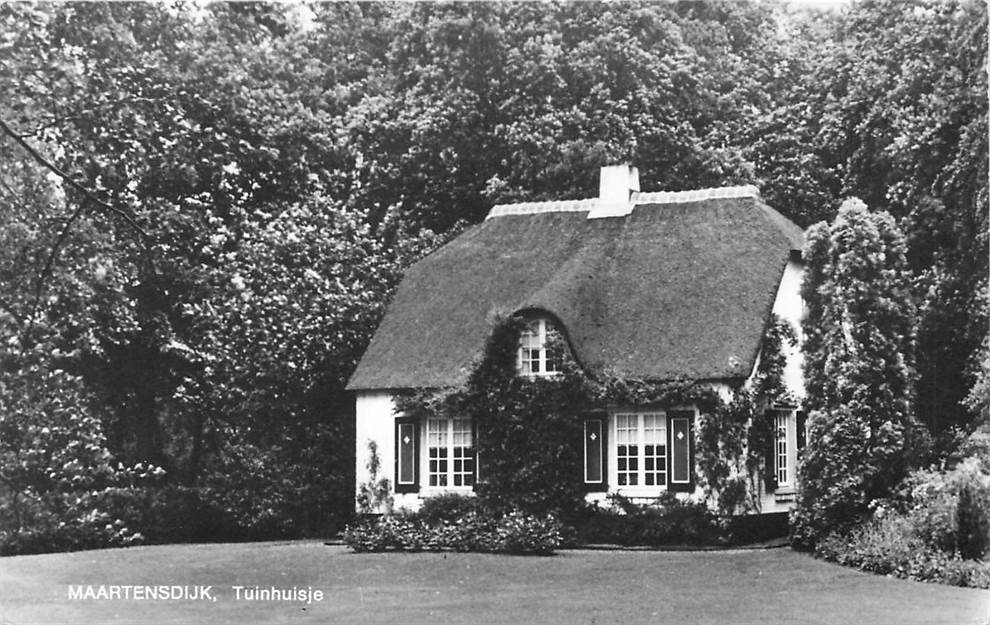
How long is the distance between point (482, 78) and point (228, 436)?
671 cm

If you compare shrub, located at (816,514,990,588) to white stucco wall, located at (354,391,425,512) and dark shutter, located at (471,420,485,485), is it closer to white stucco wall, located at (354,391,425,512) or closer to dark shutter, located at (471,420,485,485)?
dark shutter, located at (471,420,485,485)

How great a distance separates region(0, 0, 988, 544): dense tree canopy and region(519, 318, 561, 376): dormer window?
10.0 feet

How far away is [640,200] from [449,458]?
4.94 meters

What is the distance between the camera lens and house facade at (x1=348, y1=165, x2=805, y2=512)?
19.2m

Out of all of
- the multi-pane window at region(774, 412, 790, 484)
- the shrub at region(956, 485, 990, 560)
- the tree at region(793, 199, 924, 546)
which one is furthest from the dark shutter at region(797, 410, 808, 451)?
the shrub at region(956, 485, 990, 560)

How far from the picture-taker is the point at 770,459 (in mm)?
19391

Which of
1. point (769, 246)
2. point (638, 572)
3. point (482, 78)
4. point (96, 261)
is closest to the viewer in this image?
point (96, 261)

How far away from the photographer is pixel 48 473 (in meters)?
16.3

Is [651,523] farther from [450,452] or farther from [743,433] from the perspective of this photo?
[450,452]

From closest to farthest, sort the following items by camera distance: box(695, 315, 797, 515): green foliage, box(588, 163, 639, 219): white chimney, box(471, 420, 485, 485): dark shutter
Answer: box(695, 315, 797, 515): green foliage → box(471, 420, 485, 485): dark shutter → box(588, 163, 639, 219): white chimney

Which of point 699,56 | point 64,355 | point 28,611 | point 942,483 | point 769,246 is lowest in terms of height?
point 28,611

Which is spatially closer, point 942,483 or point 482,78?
point 942,483

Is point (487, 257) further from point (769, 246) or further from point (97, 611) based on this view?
point (97, 611)

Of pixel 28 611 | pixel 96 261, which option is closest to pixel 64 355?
pixel 96 261
